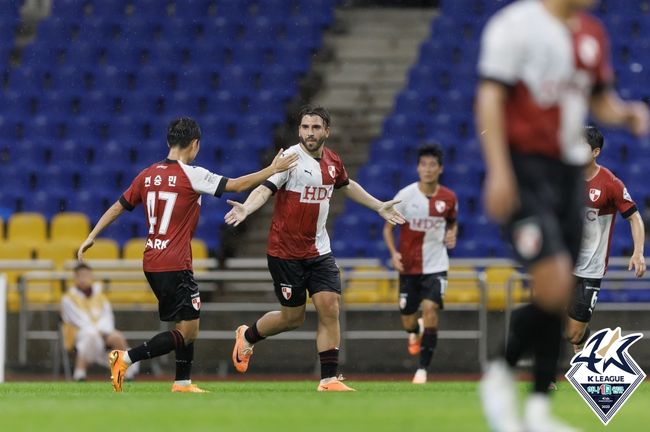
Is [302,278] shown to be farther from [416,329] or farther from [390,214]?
[416,329]

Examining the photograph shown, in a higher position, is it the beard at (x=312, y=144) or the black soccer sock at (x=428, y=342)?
the beard at (x=312, y=144)

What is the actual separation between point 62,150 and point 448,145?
6.06m

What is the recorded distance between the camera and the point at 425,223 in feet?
46.5

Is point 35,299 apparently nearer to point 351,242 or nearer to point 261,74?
point 351,242

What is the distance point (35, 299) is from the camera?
17.5m

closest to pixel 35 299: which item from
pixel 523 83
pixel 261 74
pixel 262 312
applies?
pixel 262 312

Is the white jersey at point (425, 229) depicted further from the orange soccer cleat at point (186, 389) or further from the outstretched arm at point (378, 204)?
the orange soccer cleat at point (186, 389)

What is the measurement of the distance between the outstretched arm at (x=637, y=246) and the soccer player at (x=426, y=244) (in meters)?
3.08

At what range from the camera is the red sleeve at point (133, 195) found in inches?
430

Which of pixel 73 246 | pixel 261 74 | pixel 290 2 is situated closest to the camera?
pixel 73 246

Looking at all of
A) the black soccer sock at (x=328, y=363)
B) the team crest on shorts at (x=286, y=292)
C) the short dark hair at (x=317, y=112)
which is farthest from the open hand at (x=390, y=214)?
the black soccer sock at (x=328, y=363)

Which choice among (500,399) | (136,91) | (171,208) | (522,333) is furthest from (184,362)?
(136,91)

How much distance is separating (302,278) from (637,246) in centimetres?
283

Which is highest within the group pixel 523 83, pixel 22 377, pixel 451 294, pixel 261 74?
pixel 261 74
